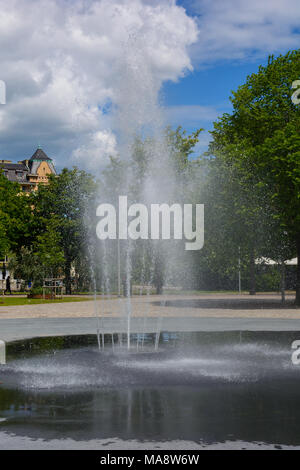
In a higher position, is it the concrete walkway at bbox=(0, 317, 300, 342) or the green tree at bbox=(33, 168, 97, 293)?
the green tree at bbox=(33, 168, 97, 293)

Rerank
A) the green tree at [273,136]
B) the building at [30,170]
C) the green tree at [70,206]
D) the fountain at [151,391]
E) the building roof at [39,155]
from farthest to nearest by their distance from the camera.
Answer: the building roof at [39,155] → the building at [30,170] → the green tree at [70,206] → the green tree at [273,136] → the fountain at [151,391]

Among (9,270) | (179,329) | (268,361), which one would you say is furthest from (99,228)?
(268,361)

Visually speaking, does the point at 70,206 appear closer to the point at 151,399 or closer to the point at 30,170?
the point at 151,399

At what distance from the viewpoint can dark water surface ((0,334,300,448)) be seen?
646 centimetres

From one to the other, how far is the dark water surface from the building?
362 ft

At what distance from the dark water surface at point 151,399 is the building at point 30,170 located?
362 feet

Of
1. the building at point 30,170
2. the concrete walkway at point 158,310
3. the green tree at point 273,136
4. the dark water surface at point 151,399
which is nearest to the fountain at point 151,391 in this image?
the dark water surface at point 151,399

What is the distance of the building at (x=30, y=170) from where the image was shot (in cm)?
12262

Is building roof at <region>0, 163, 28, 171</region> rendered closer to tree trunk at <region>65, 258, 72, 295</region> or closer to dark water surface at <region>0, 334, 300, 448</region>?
tree trunk at <region>65, 258, 72, 295</region>

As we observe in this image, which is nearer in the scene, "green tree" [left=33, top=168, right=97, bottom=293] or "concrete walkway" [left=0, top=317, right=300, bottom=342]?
"concrete walkway" [left=0, top=317, right=300, bottom=342]

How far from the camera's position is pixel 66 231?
2399 inches

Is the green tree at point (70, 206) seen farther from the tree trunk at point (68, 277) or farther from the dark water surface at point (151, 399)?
the dark water surface at point (151, 399)

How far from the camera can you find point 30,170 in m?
129

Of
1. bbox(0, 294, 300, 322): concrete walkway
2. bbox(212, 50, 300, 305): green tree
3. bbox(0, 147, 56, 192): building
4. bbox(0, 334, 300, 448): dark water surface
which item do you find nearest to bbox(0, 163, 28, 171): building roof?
bbox(0, 147, 56, 192): building
